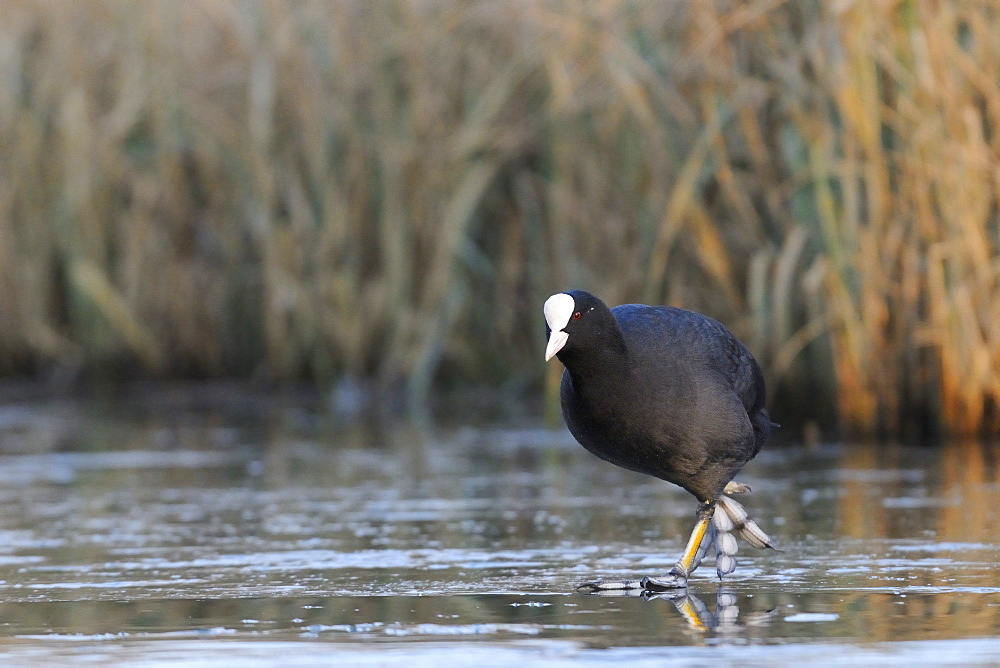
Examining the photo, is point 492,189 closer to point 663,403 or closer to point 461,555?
point 461,555

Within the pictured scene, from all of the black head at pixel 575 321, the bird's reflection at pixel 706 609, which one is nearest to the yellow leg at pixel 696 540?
the bird's reflection at pixel 706 609

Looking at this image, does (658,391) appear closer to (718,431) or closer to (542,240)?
(718,431)

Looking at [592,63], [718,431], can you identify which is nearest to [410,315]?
[592,63]

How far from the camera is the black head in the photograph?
5230 mm

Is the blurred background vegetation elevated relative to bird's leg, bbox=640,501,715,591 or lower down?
elevated

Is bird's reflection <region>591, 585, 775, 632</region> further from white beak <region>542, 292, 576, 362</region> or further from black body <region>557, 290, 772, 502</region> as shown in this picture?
white beak <region>542, 292, 576, 362</region>

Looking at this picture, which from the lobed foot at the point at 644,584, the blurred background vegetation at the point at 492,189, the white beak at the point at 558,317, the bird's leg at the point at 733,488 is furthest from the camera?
the blurred background vegetation at the point at 492,189

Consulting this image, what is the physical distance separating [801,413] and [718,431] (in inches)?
167

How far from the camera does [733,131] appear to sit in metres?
9.52

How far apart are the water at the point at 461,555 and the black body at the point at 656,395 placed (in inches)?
14.0

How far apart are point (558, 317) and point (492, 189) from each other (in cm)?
657

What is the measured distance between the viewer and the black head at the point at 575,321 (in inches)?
206

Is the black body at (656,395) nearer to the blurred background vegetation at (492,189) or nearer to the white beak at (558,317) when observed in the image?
the white beak at (558,317)

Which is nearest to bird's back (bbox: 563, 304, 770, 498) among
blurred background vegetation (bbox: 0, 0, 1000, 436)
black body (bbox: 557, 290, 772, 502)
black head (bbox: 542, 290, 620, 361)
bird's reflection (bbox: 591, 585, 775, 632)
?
black body (bbox: 557, 290, 772, 502)
